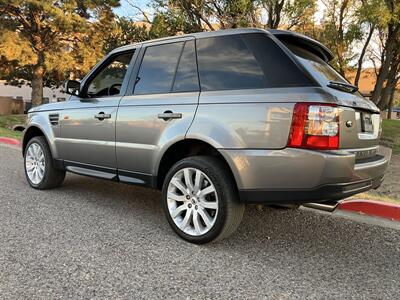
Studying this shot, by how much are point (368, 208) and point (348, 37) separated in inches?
344

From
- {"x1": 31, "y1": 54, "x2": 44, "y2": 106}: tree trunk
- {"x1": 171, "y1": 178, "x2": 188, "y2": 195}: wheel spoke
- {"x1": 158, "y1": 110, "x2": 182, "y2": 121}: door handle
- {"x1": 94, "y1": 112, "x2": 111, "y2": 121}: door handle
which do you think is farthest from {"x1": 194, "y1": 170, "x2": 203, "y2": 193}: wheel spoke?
{"x1": 31, "y1": 54, "x2": 44, "y2": 106}: tree trunk

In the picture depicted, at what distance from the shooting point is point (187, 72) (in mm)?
4082

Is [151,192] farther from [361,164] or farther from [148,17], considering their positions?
[148,17]

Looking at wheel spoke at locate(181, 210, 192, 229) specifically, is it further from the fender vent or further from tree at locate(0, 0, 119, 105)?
tree at locate(0, 0, 119, 105)

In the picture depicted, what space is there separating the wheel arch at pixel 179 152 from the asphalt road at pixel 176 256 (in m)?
0.58

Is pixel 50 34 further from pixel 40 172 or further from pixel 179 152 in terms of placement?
pixel 179 152

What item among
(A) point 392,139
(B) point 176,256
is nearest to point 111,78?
(B) point 176,256

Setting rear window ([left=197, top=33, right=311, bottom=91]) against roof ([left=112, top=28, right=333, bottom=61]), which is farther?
roof ([left=112, top=28, right=333, bottom=61])

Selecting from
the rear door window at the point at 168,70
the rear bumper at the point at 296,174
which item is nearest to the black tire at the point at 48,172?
the rear door window at the point at 168,70

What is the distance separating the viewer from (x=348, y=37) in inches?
484

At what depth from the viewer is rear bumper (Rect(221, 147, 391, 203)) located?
317 centimetres

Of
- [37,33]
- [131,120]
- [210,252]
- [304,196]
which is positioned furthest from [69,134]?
[37,33]

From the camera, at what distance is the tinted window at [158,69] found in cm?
423

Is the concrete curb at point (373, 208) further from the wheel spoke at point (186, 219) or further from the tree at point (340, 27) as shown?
the tree at point (340, 27)
